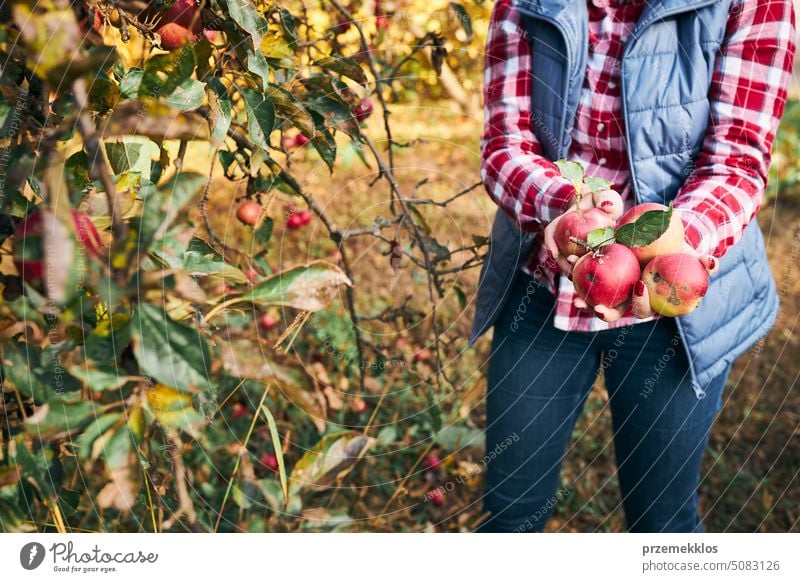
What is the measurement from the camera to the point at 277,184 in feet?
3.55

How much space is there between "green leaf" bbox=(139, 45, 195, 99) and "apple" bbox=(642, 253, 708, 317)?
53cm

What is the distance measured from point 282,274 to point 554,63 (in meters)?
0.52

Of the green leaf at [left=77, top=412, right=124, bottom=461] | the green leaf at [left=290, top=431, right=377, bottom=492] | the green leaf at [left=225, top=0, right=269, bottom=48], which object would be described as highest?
the green leaf at [left=225, top=0, right=269, bottom=48]

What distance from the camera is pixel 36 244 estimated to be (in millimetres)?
600

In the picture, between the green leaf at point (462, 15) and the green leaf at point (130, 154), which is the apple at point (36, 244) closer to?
the green leaf at point (130, 154)

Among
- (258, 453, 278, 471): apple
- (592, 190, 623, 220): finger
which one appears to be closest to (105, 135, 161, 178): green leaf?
(592, 190, 623, 220): finger

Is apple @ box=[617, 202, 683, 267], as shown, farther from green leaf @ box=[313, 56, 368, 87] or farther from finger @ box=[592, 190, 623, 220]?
green leaf @ box=[313, 56, 368, 87]

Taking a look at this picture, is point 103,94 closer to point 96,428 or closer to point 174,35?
point 174,35

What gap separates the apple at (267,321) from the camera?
5.94ft

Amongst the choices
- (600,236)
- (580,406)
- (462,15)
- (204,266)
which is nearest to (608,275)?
(600,236)

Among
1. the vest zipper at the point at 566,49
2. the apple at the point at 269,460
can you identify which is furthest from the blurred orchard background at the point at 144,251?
the vest zipper at the point at 566,49

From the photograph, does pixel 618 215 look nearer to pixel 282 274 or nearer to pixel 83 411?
pixel 282 274

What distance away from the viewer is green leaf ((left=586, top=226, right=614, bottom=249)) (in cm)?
74
